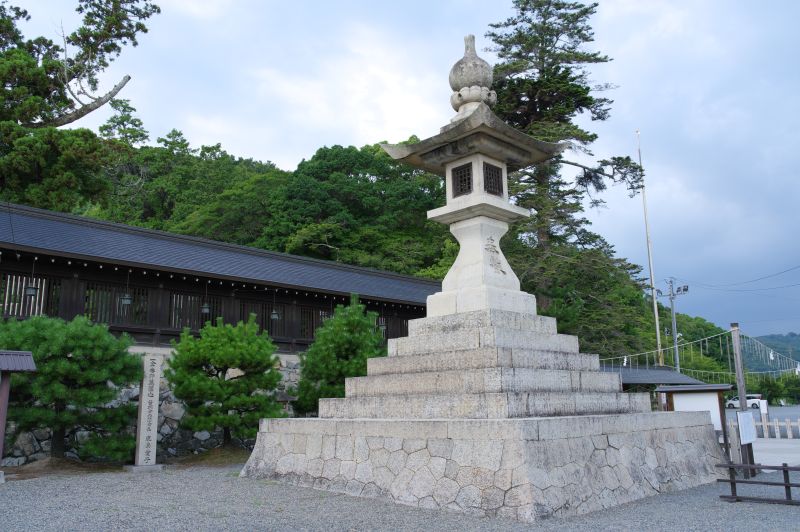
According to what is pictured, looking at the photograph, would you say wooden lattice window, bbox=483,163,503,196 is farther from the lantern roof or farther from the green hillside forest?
the green hillside forest

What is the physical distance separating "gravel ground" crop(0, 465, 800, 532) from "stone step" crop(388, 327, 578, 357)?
2.24m

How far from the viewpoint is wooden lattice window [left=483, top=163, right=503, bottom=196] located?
901 centimetres

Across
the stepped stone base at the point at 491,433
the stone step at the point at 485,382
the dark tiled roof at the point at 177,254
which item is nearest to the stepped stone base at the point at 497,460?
the stepped stone base at the point at 491,433

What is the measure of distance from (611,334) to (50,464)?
17.0 meters

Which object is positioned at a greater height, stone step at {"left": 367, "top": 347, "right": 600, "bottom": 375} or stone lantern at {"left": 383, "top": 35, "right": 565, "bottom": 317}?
stone lantern at {"left": 383, "top": 35, "right": 565, "bottom": 317}

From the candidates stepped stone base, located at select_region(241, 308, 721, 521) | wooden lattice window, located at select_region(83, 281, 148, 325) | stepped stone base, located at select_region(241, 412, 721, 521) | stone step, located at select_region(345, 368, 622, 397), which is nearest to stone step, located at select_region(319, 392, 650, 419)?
stepped stone base, located at select_region(241, 308, 721, 521)

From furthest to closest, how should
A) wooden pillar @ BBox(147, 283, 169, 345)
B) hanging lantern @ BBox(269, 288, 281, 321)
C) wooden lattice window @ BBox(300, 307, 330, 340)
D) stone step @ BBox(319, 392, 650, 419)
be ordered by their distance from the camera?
1. wooden lattice window @ BBox(300, 307, 330, 340)
2. hanging lantern @ BBox(269, 288, 281, 321)
3. wooden pillar @ BBox(147, 283, 169, 345)
4. stone step @ BBox(319, 392, 650, 419)

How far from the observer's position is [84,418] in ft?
32.6

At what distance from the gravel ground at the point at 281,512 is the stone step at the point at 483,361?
1.88 m

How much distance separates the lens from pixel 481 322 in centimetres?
801

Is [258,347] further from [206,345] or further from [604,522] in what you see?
[604,522]

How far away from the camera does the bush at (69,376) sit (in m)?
9.30

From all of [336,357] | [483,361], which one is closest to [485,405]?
[483,361]

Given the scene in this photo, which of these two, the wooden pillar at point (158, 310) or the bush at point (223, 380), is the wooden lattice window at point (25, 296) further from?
the bush at point (223, 380)
